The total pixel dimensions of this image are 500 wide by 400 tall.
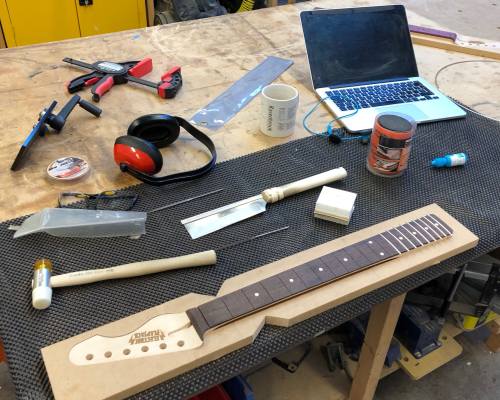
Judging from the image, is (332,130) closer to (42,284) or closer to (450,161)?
(450,161)

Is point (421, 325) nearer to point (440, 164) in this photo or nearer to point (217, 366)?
point (440, 164)

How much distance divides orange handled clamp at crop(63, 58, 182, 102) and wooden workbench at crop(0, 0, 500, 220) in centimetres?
2

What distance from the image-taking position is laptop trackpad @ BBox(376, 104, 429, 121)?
40.2 inches

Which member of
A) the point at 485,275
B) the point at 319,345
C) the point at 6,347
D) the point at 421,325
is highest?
the point at 6,347

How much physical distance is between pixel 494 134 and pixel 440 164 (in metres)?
0.22

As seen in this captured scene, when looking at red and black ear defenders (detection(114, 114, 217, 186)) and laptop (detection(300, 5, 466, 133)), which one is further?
laptop (detection(300, 5, 466, 133))

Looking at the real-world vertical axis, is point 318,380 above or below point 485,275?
below

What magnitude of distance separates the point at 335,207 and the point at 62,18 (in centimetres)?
193

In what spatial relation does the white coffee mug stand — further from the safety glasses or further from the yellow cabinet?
the yellow cabinet

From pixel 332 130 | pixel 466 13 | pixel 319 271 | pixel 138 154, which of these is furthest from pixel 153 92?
pixel 466 13

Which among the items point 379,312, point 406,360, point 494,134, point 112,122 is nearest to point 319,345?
point 406,360

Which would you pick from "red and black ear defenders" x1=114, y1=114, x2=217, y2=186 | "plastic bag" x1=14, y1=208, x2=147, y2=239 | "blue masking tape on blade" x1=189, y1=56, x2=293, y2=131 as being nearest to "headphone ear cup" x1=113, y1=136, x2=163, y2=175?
"red and black ear defenders" x1=114, y1=114, x2=217, y2=186

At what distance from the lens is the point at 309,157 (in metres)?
0.92

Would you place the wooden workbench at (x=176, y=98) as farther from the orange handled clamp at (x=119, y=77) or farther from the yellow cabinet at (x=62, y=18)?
the yellow cabinet at (x=62, y=18)
